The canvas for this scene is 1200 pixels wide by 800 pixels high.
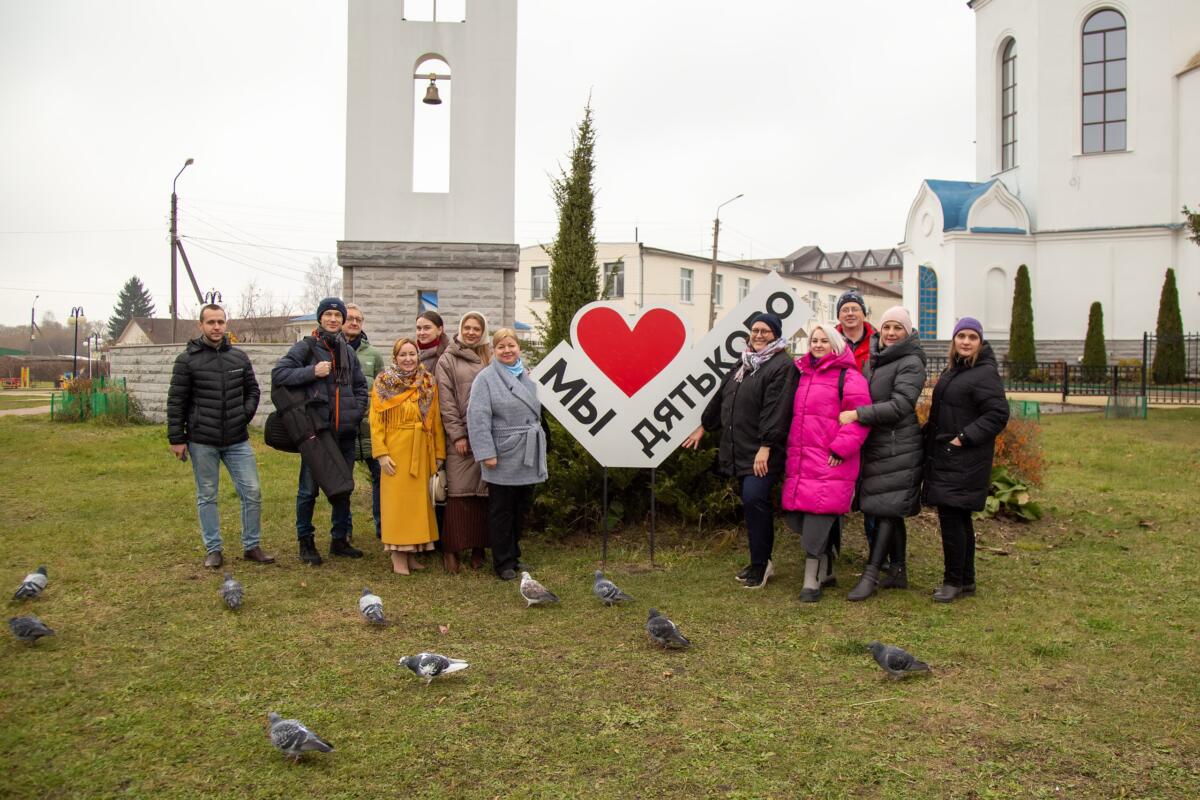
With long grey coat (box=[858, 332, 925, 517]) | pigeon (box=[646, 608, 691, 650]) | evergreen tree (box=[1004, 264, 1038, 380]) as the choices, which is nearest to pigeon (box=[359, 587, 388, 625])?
pigeon (box=[646, 608, 691, 650])

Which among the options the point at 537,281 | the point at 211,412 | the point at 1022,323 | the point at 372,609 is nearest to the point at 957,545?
the point at 372,609

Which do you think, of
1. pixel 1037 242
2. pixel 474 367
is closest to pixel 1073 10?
pixel 1037 242

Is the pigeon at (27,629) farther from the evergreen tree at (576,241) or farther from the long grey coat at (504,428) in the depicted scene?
the evergreen tree at (576,241)

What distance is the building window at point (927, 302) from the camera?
34.4 m

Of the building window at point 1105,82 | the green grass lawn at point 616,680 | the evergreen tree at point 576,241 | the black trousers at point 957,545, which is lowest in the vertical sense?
the green grass lawn at point 616,680

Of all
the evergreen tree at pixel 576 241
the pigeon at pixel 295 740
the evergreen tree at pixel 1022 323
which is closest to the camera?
the pigeon at pixel 295 740

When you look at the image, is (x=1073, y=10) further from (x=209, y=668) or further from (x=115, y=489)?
(x=209, y=668)

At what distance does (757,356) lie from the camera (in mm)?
6277

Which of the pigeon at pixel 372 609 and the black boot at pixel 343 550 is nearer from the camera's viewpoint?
the pigeon at pixel 372 609

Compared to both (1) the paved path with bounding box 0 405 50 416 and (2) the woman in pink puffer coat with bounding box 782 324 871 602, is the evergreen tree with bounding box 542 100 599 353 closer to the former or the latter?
(2) the woman in pink puffer coat with bounding box 782 324 871 602

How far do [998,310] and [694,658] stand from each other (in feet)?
104

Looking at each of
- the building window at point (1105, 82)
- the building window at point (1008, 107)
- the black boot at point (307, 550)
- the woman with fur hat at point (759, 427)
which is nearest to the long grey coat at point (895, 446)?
the woman with fur hat at point (759, 427)

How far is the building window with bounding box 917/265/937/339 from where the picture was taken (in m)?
34.4

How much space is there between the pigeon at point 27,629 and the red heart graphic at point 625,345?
3.88 m
